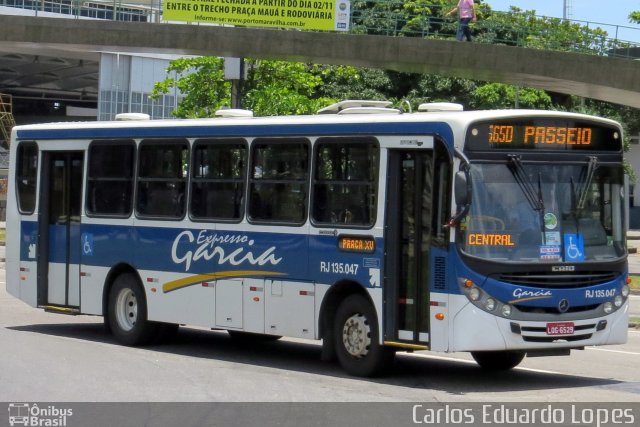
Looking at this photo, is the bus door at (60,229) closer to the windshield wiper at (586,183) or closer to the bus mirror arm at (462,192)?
the bus mirror arm at (462,192)

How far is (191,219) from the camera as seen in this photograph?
51.5ft

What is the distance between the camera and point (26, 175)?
60.8 ft

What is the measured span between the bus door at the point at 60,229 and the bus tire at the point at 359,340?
526 centimetres

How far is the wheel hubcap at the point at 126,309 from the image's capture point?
54.9 ft

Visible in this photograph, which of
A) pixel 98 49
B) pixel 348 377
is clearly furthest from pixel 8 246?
pixel 98 49

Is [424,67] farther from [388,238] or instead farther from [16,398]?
[16,398]

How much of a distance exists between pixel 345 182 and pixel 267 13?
83.9 ft

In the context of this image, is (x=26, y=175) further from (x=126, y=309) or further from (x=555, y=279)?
(x=555, y=279)

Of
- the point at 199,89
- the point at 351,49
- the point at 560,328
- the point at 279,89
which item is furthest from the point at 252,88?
the point at 560,328

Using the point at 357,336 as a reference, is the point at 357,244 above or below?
above

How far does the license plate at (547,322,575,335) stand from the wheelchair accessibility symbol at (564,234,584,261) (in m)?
0.67

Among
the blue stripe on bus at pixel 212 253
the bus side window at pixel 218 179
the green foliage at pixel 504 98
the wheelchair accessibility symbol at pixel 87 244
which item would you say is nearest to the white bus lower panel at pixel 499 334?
the blue stripe on bus at pixel 212 253

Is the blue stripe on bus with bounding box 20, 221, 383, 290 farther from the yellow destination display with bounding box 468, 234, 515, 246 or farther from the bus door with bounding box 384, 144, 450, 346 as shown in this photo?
the yellow destination display with bounding box 468, 234, 515, 246
